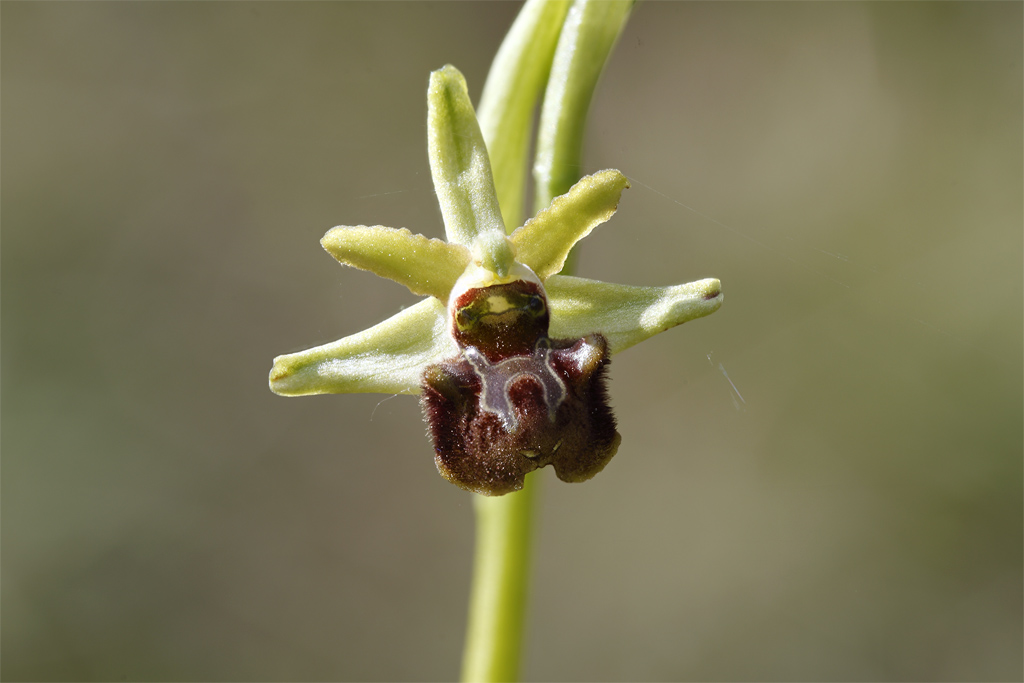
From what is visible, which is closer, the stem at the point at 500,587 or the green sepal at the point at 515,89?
the green sepal at the point at 515,89

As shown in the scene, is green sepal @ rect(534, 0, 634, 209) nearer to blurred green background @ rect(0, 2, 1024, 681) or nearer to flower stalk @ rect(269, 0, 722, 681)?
flower stalk @ rect(269, 0, 722, 681)

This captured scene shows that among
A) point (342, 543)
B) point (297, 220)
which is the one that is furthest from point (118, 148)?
point (342, 543)

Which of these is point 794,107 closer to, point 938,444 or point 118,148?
point 938,444

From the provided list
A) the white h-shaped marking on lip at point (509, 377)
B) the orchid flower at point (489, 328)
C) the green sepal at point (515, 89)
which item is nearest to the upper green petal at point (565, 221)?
the orchid flower at point (489, 328)

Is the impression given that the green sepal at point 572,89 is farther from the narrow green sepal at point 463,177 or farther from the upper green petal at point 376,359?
the upper green petal at point 376,359

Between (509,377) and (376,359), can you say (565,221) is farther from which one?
(376,359)

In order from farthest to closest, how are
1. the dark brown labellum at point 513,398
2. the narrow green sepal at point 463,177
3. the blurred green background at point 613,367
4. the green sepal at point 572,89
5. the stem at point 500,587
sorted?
the blurred green background at point 613,367 < the stem at point 500,587 < the green sepal at point 572,89 < the narrow green sepal at point 463,177 < the dark brown labellum at point 513,398

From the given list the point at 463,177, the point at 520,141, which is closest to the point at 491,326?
the point at 463,177
